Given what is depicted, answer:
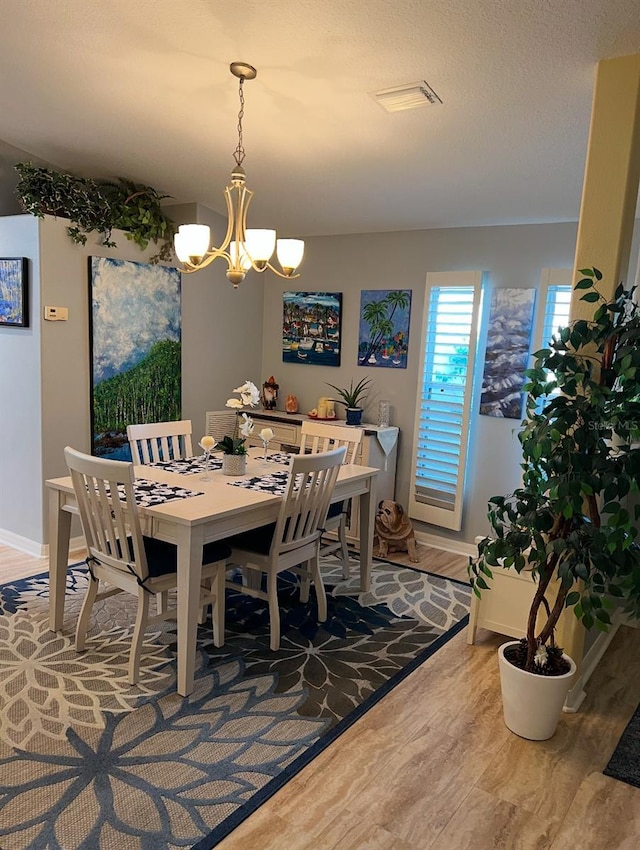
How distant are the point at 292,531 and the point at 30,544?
2212mm

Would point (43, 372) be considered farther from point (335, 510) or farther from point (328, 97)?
point (328, 97)

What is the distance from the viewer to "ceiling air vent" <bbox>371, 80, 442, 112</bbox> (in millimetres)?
2744

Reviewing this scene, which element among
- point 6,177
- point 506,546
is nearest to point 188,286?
point 6,177

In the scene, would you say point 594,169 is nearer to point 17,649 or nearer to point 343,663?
point 343,663

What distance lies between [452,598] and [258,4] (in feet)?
10.5

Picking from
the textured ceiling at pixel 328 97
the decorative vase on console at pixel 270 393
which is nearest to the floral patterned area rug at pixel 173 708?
the decorative vase on console at pixel 270 393

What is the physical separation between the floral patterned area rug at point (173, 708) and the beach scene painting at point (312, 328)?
84.1 inches

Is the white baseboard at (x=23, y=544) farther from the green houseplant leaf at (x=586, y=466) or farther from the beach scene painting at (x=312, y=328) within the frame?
the green houseplant leaf at (x=586, y=466)

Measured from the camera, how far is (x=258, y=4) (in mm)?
2334

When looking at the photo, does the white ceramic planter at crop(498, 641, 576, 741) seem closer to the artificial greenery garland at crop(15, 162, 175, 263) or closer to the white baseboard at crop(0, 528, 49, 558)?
the white baseboard at crop(0, 528, 49, 558)

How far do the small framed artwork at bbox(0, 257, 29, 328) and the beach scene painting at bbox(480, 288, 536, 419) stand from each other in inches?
122

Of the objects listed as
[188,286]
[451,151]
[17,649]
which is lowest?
[17,649]

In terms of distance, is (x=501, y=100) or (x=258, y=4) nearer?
(x=258, y=4)

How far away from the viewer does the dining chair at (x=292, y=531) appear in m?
2.97
